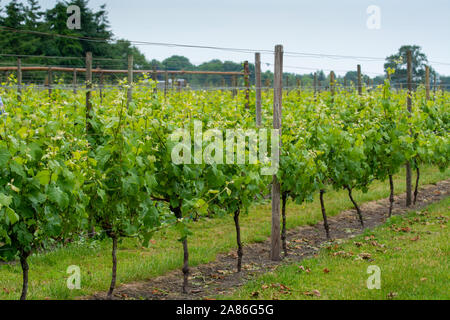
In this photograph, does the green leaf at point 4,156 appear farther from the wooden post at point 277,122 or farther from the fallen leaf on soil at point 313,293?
the wooden post at point 277,122

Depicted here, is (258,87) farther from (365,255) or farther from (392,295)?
(392,295)

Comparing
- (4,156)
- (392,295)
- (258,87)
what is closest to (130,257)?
(258,87)

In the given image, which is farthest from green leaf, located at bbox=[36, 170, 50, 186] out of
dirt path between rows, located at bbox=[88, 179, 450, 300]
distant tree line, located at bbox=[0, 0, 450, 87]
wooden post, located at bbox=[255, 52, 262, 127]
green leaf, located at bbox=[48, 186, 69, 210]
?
distant tree line, located at bbox=[0, 0, 450, 87]

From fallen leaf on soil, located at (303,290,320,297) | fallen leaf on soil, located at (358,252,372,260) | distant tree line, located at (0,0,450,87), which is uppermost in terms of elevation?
distant tree line, located at (0,0,450,87)

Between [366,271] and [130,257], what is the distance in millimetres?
3135

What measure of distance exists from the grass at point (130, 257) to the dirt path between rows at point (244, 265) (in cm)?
15

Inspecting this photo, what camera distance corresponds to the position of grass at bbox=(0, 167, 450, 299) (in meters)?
6.06

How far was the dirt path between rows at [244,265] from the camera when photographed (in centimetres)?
605

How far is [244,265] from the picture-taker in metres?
7.17

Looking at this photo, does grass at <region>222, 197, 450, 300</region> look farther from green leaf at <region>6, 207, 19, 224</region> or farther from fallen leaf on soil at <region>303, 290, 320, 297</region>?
green leaf at <region>6, 207, 19, 224</region>

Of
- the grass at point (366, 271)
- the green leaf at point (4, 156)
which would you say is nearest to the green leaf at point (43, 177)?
the green leaf at point (4, 156)

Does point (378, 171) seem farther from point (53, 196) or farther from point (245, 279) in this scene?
point (53, 196)

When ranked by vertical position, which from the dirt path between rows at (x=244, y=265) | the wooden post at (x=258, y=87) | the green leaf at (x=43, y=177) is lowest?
the dirt path between rows at (x=244, y=265)

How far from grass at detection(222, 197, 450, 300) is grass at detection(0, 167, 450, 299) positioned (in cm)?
131
